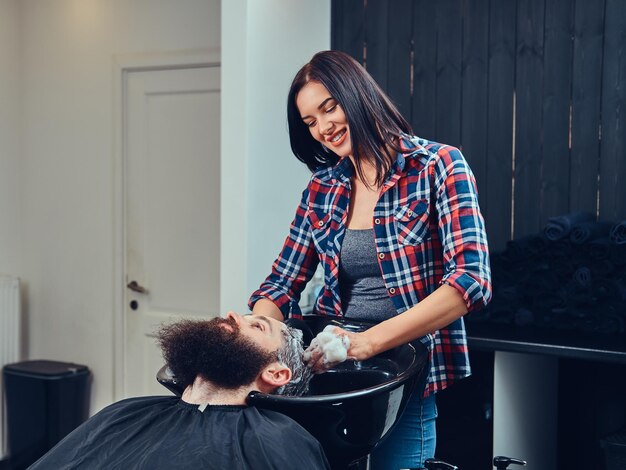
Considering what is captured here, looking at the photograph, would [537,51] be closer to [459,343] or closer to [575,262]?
[575,262]

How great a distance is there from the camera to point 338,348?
1590 millimetres

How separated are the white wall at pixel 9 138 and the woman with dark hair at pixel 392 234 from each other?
8.82 ft

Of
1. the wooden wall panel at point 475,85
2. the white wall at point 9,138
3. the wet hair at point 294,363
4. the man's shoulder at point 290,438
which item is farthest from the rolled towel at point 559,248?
the white wall at point 9,138

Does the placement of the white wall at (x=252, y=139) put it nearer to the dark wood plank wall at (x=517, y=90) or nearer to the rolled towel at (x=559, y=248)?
the dark wood plank wall at (x=517, y=90)

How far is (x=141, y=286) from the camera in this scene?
3.97 m

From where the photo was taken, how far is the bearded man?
4.47 feet

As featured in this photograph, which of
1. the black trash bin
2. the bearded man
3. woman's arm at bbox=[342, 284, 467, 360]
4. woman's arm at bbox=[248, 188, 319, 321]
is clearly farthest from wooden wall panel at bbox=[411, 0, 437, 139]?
the black trash bin

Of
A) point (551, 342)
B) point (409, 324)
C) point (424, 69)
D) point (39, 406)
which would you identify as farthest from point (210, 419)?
point (39, 406)

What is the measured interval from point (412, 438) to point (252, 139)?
1.27 metres

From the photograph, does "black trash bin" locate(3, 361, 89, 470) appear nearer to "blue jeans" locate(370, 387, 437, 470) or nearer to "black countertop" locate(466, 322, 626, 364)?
"black countertop" locate(466, 322, 626, 364)

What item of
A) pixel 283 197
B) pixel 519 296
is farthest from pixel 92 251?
pixel 519 296

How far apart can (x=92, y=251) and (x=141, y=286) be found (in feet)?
1.08

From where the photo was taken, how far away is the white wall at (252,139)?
2.64m

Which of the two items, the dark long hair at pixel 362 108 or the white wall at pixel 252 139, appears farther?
the white wall at pixel 252 139
